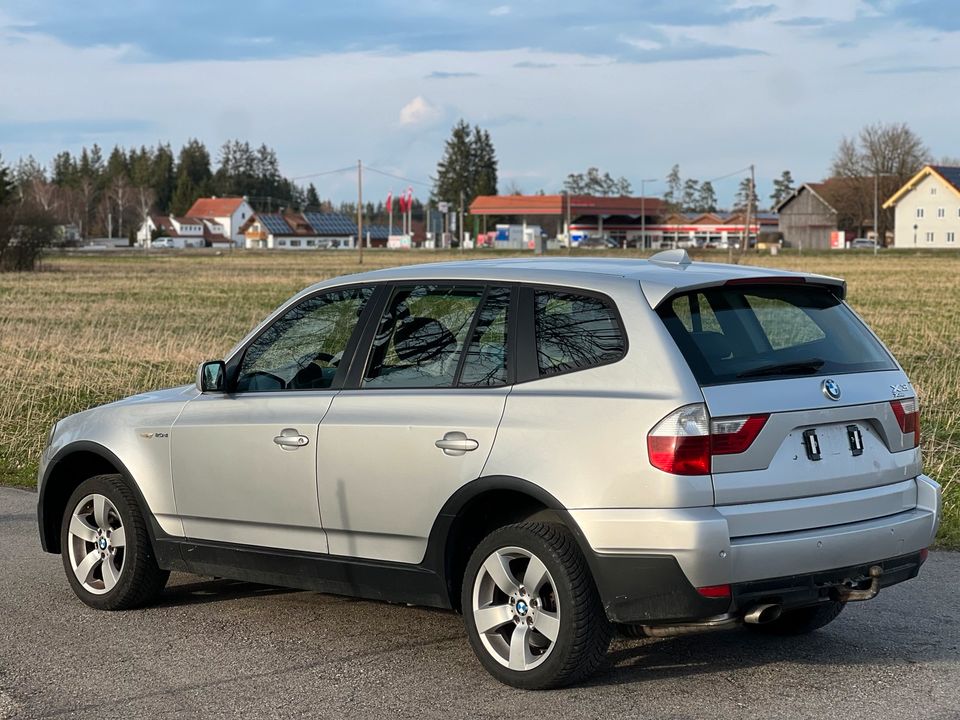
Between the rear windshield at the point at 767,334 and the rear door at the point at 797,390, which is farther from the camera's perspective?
the rear windshield at the point at 767,334

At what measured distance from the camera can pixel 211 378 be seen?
6.70 meters

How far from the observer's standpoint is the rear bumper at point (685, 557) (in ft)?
16.6

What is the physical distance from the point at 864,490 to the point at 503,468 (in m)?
1.44

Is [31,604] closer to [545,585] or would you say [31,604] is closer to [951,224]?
[545,585]

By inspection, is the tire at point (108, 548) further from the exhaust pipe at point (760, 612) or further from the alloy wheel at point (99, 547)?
the exhaust pipe at point (760, 612)

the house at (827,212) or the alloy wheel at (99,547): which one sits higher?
the house at (827,212)

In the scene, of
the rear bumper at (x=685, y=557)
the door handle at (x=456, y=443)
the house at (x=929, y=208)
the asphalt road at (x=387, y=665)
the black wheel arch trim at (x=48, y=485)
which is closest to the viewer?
the rear bumper at (x=685, y=557)

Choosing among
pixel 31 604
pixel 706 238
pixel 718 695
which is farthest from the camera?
pixel 706 238

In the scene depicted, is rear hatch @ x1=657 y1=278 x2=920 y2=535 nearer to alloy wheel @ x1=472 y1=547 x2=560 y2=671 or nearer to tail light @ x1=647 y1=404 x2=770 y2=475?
tail light @ x1=647 y1=404 x2=770 y2=475

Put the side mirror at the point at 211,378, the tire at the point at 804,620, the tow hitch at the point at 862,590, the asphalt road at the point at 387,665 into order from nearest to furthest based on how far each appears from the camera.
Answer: the asphalt road at the point at 387,665, the tow hitch at the point at 862,590, the tire at the point at 804,620, the side mirror at the point at 211,378

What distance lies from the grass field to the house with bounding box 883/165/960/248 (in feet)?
252

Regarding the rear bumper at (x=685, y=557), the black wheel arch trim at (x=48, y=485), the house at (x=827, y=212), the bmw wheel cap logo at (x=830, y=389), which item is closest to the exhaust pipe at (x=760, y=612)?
the rear bumper at (x=685, y=557)

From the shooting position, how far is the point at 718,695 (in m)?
5.47

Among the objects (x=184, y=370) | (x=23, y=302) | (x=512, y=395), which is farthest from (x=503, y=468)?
(x=23, y=302)
